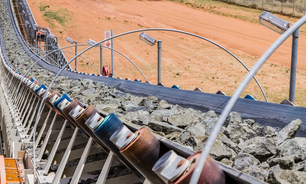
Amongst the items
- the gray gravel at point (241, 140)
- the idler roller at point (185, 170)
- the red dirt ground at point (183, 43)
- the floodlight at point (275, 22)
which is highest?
the floodlight at point (275, 22)

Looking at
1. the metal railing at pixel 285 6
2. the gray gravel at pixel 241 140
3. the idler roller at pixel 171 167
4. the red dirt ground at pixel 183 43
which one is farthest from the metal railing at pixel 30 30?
the metal railing at pixel 285 6

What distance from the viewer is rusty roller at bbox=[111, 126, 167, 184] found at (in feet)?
9.01

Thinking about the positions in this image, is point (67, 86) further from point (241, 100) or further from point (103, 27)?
point (103, 27)

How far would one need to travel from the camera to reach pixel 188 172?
2.14 meters

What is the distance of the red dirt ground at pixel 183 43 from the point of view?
3431cm

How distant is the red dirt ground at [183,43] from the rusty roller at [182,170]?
24.2 metres

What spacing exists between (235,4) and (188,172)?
195ft

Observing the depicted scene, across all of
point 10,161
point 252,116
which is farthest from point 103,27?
point 252,116

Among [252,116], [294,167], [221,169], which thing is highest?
[221,169]

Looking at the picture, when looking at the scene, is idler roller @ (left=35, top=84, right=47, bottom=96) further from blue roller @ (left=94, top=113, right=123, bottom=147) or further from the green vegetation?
the green vegetation

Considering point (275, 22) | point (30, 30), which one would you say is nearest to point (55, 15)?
point (30, 30)

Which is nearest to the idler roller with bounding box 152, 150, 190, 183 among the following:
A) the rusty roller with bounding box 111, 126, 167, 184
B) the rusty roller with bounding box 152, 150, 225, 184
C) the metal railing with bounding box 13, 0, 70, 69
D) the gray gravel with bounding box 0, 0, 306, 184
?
the rusty roller with bounding box 152, 150, 225, 184

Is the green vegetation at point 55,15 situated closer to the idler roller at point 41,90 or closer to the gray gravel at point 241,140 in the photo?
the idler roller at point 41,90

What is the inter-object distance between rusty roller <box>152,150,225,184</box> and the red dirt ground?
79.5ft
